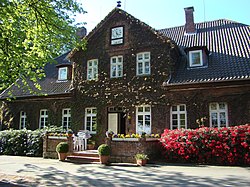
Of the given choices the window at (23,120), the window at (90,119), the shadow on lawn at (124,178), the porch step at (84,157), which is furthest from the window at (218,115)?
the window at (23,120)

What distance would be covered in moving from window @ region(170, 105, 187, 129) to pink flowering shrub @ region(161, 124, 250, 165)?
6.75 ft

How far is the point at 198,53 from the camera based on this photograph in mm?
16281

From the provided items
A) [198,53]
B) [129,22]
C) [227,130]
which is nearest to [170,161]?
[227,130]

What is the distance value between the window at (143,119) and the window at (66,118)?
18.1 feet

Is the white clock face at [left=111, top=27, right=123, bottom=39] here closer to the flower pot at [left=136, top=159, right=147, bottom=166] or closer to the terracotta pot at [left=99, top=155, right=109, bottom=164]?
the terracotta pot at [left=99, top=155, right=109, bottom=164]

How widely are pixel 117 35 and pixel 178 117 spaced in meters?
7.21

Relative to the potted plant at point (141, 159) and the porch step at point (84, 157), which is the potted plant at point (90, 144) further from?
the potted plant at point (141, 159)

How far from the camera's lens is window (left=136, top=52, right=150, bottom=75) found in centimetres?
1712

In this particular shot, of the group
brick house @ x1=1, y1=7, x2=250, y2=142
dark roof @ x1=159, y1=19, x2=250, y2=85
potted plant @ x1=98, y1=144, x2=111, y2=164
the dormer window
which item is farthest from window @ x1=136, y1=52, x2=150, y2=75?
potted plant @ x1=98, y1=144, x2=111, y2=164

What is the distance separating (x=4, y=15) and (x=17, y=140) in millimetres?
9869

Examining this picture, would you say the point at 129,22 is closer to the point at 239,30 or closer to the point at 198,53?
the point at 198,53

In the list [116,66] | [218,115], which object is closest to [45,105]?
[116,66]

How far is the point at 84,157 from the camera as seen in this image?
1430 cm

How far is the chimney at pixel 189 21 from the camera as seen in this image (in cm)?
1976
